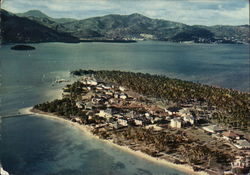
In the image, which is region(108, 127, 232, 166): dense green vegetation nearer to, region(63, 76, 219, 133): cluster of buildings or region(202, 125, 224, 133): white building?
region(63, 76, 219, 133): cluster of buildings

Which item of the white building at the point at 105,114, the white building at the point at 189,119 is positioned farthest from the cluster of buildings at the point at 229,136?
the white building at the point at 105,114

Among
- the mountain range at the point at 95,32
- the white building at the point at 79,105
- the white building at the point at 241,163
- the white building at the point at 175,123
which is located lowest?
the white building at the point at 241,163

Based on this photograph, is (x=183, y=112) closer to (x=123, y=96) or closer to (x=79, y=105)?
(x=123, y=96)

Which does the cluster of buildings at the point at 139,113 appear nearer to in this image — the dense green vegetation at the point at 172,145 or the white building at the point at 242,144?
the white building at the point at 242,144

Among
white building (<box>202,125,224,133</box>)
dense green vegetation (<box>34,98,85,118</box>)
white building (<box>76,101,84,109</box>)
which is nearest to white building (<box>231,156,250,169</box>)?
white building (<box>202,125,224,133</box>)

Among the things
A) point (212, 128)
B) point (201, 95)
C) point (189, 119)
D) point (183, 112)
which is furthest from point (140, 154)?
point (201, 95)

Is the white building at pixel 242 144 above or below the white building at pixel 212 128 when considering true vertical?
below
